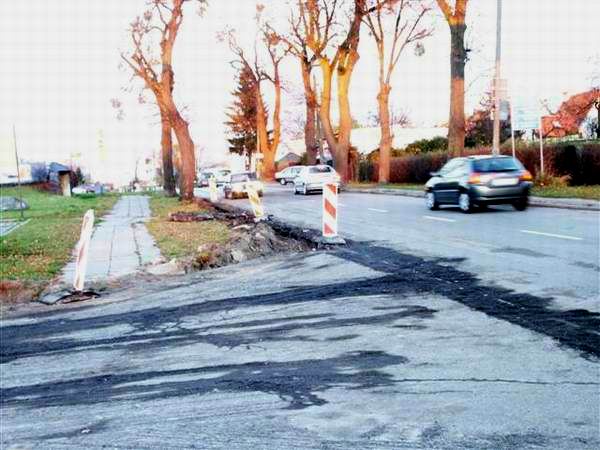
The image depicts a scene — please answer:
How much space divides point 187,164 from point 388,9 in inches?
629

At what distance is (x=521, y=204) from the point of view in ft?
63.6

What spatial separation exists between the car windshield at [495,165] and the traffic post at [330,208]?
7.53m

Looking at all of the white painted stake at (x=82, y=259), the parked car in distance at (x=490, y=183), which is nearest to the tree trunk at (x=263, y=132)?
the parked car in distance at (x=490, y=183)

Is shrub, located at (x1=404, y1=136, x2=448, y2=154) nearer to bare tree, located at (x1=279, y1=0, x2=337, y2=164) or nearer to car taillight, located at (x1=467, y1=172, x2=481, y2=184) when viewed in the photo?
bare tree, located at (x1=279, y1=0, x2=337, y2=164)

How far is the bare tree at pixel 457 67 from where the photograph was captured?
1093 inches

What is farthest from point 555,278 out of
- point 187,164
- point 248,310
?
point 187,164

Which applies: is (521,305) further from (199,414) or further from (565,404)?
(199,414)

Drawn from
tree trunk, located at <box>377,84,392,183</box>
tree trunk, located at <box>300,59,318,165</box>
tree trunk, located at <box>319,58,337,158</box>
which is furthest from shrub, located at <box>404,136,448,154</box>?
tree trunk, located at <box>319,58,337,158</box>

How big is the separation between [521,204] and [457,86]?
10919 millimetres

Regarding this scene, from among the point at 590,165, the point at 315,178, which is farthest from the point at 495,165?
the point at 315,178

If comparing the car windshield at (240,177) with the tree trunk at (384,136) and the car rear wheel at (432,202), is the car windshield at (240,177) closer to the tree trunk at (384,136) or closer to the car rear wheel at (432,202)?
the tree trunk at (384,136)

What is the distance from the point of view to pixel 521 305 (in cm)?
703

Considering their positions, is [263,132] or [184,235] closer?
[184,235]

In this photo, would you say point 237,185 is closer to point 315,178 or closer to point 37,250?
point 315,178
